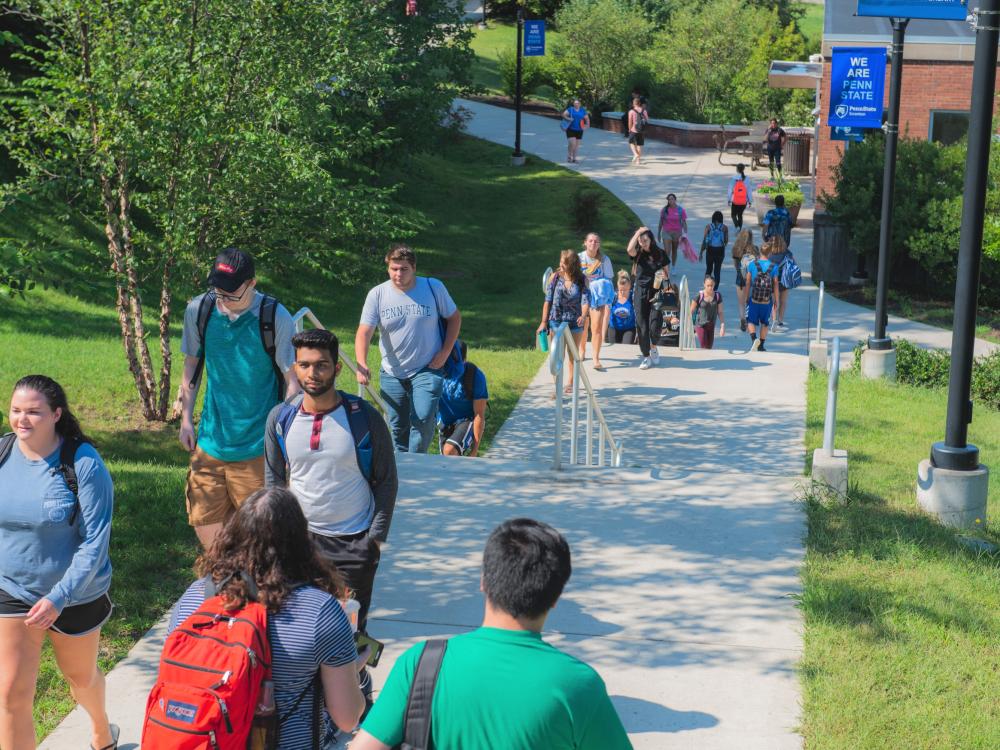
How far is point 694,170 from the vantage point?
106 feet

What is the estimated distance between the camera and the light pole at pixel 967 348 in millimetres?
8008

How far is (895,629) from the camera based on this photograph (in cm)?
618

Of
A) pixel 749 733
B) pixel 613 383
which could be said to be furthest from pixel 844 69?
pixel 749 733

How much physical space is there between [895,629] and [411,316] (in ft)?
12.1

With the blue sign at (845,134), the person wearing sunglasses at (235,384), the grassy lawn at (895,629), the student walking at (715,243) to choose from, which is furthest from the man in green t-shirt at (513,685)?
the blue sign at (845,134)

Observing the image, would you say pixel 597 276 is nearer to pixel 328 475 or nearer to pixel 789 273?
pixel 789 273

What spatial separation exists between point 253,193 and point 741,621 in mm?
6551

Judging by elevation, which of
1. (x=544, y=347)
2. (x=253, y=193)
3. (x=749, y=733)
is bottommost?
(x=749, y=733)

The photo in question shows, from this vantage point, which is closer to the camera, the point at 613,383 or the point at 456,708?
the point at 456,708

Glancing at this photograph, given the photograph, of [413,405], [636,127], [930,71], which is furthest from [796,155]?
[413,405]

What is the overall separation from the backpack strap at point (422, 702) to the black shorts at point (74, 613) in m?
2.21

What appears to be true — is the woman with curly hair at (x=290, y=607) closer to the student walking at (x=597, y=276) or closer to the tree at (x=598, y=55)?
the student walking at (x=597, y=276)

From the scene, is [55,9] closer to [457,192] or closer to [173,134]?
[173,134]

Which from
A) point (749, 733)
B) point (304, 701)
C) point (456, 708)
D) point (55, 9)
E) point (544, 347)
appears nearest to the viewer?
point (456, 708)
